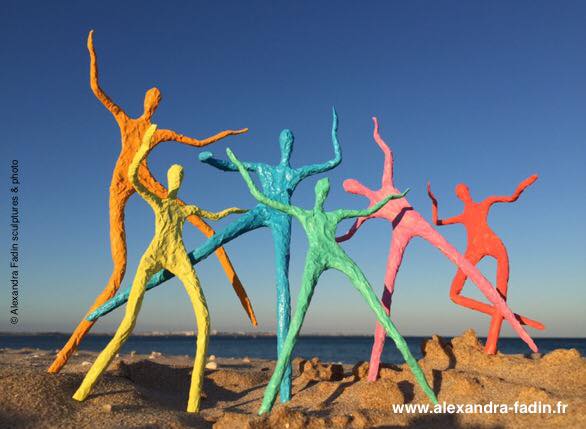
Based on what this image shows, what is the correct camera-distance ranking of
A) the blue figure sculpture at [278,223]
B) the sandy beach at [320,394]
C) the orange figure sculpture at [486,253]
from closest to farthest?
the sandy beach at [320,394], the blue figure sculpture at [278,223], the orange figure sculpture at [486,253]

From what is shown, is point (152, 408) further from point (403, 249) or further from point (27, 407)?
point (403, 249)

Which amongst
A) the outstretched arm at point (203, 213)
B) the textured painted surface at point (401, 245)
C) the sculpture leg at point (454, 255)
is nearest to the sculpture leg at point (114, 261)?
the outstretched arm at point (203, 213)

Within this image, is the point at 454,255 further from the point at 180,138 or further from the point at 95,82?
the point at 95,82

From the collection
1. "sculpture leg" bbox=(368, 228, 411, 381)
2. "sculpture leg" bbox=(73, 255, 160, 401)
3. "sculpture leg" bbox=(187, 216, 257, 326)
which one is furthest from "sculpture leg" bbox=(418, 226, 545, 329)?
"sculpture leg" bbox=(73, 255, 160, 401)

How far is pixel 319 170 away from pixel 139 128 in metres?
3.44

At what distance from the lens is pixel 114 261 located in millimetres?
8695

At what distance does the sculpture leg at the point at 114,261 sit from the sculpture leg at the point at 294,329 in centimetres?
335

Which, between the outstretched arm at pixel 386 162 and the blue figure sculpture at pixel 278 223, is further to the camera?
the outstretched arm at pixel 386 162

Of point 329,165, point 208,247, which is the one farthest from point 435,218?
point 208,247

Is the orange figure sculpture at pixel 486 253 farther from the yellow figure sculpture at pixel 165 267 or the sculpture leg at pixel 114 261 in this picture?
the sculpture leg at pixel 114 261

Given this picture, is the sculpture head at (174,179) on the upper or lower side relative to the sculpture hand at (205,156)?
lower

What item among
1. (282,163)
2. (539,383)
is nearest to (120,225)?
(282,163)

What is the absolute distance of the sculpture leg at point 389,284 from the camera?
28.6ft

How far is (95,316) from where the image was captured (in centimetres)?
821
